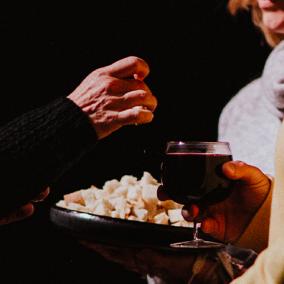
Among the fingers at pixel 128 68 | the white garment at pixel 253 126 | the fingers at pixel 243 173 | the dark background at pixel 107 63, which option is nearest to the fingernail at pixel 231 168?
the fingers at pixel 243 173

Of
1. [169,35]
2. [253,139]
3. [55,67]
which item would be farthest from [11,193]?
[169,35]

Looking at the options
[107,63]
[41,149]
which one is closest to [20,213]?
[41,149]

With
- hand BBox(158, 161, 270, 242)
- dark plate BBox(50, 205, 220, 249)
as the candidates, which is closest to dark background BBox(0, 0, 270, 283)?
hand BBox(158, 161, 270, 242)

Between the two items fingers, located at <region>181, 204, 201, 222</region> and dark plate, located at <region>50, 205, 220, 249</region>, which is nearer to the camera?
dark plate, located at <region>50, 205, 220, 249</region>

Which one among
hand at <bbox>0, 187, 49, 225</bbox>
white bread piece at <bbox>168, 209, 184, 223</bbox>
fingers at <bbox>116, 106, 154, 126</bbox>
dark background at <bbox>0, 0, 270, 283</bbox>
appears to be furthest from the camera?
dark background at <bbox>0, 0, 270, 283</bbox>

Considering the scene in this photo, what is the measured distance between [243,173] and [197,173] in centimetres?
12

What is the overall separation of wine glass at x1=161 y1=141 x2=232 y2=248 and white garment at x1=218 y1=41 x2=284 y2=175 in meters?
0.72

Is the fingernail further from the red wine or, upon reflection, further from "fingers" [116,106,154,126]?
"fingers" [116,106,154,126]

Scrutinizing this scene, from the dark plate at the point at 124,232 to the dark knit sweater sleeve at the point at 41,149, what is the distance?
0.14m

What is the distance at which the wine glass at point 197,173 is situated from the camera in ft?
3.72

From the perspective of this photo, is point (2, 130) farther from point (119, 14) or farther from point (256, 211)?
point (119, 14)

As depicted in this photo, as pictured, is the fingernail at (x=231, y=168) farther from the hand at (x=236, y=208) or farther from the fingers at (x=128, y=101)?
the fingers at (x=128, y=101)

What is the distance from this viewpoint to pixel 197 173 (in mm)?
1134

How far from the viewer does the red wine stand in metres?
1.13
